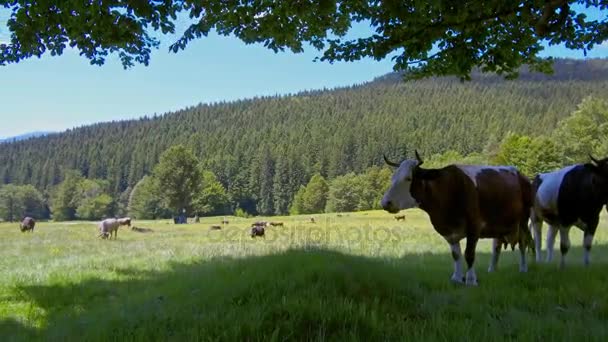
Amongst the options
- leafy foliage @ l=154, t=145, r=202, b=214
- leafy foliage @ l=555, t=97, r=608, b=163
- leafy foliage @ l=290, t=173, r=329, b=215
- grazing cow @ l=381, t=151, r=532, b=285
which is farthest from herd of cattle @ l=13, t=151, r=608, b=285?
leafy foliage @ l=290, t=173, r=329, b=215

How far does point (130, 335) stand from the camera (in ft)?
13.8

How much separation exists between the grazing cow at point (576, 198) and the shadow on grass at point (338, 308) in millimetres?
1136

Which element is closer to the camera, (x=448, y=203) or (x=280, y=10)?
(x=448, y=203)

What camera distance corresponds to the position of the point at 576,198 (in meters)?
8.67

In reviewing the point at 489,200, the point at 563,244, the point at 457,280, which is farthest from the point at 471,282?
the point at 563,244

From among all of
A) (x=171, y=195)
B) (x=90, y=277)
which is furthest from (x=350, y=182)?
(x=90, y=277)

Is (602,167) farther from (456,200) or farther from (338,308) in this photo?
(338,308)

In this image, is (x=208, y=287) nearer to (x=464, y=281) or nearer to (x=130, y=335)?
(x=130, y=335)

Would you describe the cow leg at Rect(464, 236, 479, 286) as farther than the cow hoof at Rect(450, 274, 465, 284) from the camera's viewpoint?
No

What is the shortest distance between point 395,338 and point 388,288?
161cm

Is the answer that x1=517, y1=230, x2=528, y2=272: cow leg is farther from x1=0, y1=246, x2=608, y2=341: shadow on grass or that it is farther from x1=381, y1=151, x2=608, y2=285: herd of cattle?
x1=0, y1=246, x2=608, y2=341: shadow on grass

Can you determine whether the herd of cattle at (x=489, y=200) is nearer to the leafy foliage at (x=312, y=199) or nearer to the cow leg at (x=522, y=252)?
the cow leg at (x=522, y=252)

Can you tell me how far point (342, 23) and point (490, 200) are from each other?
5261mm

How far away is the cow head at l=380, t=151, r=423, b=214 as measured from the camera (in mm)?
7379
